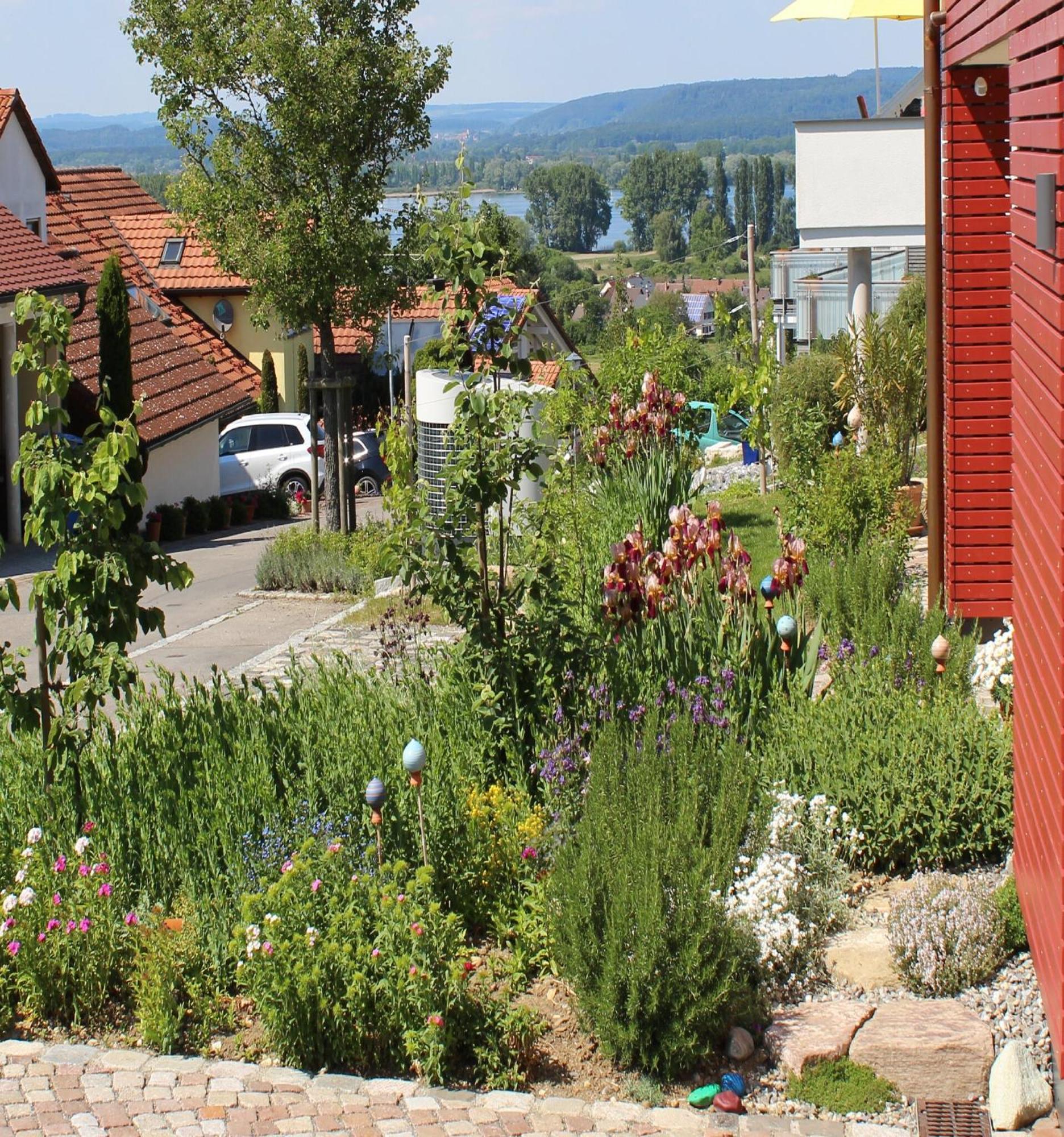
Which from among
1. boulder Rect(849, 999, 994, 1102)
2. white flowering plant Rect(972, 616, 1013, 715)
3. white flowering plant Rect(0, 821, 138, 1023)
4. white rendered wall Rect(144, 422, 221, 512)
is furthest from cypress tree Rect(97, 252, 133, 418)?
boulder Rect(849, 999, 994, 1102)

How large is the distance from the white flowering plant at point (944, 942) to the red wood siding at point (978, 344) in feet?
11.7

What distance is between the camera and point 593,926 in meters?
5.04

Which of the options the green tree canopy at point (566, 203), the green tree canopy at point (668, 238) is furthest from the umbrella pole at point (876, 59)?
the green tree canopy at point (566, 203)

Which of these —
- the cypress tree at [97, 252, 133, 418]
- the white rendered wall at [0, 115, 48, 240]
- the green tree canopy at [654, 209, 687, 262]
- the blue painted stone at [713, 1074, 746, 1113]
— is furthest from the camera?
the green tree canopy at [654, 209, 687, 262]

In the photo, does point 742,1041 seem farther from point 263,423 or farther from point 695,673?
point 263,423

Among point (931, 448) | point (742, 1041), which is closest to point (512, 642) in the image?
point (742, 1041)

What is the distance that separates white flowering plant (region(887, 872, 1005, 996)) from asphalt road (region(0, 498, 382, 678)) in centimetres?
607

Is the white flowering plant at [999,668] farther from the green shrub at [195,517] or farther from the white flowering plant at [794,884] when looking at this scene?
the green shrub at [195,517]

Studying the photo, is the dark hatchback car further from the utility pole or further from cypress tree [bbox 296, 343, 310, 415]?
the utility pole

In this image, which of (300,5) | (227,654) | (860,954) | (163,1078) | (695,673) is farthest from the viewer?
(300,5)

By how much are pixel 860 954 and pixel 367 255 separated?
1664 centimetres

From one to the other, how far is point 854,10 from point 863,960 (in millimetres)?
10600

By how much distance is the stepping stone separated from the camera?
497 cm

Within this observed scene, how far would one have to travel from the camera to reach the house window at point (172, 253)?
34812mm
